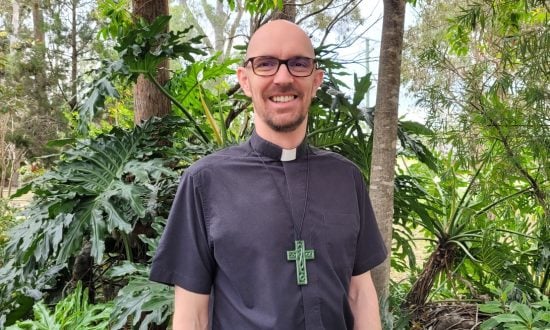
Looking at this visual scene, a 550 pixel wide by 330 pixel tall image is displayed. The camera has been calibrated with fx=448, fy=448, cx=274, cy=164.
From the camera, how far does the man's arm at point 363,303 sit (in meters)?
1.17

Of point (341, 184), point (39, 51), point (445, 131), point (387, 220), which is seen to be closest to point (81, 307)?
point (387, 220)

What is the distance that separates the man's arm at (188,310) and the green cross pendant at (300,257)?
0.73 ft

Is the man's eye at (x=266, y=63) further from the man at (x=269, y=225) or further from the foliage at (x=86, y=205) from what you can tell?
the foliage at (x=86, y=205)

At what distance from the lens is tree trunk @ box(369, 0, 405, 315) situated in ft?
6.06

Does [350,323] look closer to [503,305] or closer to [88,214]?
[503,305]

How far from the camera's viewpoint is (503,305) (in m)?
1.94

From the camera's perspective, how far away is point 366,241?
46.5 inches

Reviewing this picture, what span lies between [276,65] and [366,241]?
512 millimetres

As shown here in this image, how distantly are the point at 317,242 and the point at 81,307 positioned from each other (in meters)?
1.70

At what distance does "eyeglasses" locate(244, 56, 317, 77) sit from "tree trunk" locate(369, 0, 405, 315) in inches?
34.5

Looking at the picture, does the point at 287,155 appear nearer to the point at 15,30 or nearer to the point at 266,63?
the point at 266,63

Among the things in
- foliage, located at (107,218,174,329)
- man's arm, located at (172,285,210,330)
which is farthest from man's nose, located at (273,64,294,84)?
foliage, located at (107,218,174,329)

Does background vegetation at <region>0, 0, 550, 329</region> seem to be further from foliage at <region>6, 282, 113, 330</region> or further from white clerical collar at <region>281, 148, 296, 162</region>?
white clerical collar at <region>281, 148, 296, 162</region>

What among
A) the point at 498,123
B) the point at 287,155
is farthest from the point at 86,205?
the point at 498,123
